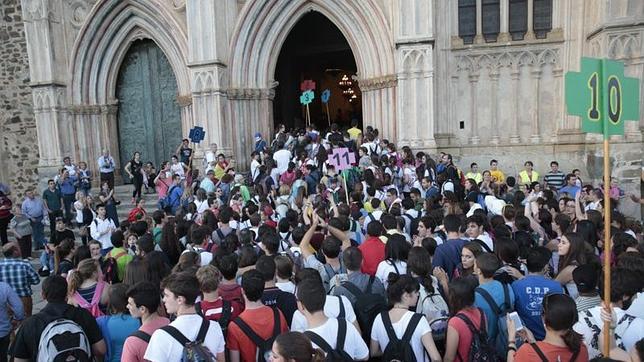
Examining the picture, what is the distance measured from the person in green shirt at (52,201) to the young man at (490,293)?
11.4 meters

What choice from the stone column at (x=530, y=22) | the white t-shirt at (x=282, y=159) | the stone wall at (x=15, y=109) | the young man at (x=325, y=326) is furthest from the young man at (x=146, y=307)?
the stone wall at (x=15, y=109)

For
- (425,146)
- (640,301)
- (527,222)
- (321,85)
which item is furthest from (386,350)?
(321,85)

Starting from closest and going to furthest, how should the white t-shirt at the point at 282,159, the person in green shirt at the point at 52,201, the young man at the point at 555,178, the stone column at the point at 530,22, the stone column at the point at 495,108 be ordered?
1. the young man at the point at 555,178
2. the white t-shirt at the point at 282,159
3. the person in green shirt at the point at 52,201
4. the stone column at the point at 530,22
5. the stone column at the point at 495,108

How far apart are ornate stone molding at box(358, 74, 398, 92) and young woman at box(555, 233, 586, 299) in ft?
30.1

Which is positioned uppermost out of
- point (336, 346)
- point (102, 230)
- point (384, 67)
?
point (384, 67)

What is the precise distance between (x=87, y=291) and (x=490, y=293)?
3.45 metres

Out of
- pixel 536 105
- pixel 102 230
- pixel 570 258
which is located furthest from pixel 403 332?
pixel 536 105

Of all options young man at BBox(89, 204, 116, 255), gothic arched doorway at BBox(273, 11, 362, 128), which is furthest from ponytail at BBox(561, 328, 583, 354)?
gothic arched doorway at BBox(273, 11, 362, 128)

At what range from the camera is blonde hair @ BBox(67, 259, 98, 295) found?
14.3 feet

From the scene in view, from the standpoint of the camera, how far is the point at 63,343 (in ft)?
11.3

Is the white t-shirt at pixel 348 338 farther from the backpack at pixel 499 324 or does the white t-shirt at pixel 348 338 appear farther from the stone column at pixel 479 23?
the stone column at pixel 479 23

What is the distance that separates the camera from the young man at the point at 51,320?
352 cm

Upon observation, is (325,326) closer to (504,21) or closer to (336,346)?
(336,346)

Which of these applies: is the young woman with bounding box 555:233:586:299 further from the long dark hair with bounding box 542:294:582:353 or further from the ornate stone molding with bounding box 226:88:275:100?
the ornate stone molding with bounding box 226:88:275:100
